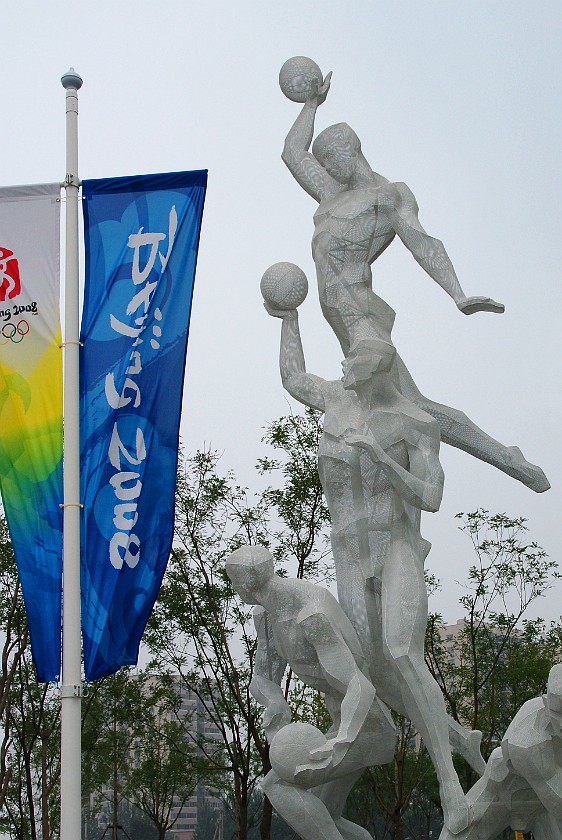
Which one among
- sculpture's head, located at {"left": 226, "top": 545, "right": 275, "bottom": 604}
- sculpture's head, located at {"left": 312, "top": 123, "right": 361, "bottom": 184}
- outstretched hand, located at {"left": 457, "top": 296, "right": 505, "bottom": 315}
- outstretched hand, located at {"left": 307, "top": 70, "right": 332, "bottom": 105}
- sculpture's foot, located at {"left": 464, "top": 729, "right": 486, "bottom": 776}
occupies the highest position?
outstretched hand, located at {"left": 307, "top": 70, "right": 332, "bottom": 105}

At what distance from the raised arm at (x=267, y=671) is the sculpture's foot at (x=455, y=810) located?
35.0 inches

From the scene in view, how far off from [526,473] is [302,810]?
2.21m

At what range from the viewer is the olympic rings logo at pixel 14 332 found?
6211 millimetres

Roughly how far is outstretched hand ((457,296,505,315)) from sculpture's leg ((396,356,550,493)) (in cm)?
52

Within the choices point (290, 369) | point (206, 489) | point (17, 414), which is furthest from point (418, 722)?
point (206, 489)

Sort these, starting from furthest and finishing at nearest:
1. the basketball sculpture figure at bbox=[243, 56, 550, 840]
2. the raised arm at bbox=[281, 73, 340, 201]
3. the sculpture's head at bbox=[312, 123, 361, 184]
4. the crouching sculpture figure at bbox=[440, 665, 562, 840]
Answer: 1. the raised arm at bbox=[281, 73, 340, 201]
2. the sculpture's head at bbox=[312, 123, 361, 184]
3. the basketball sculpture figure at bbox=[243, 56, 550, 840]
4. the crouching sculpture figure at bbox=[440, 665, 562, 840]

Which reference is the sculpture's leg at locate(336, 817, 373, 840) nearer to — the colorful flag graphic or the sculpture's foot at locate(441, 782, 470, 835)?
the sculpture's foot at locate(441, 782, 470, 835)

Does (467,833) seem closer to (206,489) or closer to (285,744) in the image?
(285,744)

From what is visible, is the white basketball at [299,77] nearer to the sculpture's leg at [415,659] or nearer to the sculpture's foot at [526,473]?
the sculpture's foot at [526,473]

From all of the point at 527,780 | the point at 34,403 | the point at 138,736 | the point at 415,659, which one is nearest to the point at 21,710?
the point at 138,736

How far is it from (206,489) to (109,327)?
898 centimetres

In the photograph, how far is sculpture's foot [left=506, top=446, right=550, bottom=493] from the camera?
6.21 m

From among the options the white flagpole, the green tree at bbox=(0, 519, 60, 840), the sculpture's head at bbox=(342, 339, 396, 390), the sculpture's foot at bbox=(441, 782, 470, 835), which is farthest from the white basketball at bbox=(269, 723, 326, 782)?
the green tree at bbox=(0, 519, 60, 840)

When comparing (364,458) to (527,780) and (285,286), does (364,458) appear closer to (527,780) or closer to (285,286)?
(285,286)
